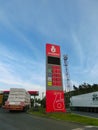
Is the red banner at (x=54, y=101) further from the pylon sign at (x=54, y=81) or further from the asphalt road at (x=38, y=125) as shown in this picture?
the asphalt road at (x=38, y=125)

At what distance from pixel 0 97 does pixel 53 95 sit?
2855 cm

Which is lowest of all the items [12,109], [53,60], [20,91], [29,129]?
[29,129]

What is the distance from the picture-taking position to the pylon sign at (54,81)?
29.0 m

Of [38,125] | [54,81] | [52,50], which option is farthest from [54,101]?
[38,125]

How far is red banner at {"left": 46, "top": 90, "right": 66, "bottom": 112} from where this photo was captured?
28.8m

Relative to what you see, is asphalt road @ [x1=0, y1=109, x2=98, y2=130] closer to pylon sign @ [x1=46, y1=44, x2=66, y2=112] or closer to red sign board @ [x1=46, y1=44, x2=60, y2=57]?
pylon sign @ [x1=46, y1=44, x2=66, y2=112]

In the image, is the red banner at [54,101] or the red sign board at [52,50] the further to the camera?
the red sign board at [52,50]

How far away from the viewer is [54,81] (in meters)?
30.0

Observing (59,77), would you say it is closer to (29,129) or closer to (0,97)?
(29,129)

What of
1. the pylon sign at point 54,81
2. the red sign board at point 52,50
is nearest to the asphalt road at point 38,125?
the pylon sign at point 54,81

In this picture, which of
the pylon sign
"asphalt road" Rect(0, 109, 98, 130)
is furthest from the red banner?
"asphalt road" Rect(0, 109, 98, 130)

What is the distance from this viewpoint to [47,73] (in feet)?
98.1

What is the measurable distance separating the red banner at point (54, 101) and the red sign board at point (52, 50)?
468 centimetres

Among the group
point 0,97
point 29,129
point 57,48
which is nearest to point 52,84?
point 57,48
